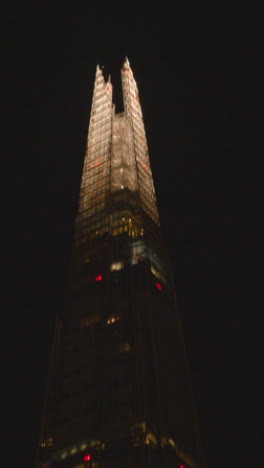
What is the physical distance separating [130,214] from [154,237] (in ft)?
14.1

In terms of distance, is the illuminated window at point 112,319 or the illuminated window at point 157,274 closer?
the illuminated window at point 112,319

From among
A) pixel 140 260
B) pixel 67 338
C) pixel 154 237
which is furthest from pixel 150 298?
pixel 154 237

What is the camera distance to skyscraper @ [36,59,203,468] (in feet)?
119

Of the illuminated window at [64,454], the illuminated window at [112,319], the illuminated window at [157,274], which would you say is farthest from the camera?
the illuminated window at [157,274]

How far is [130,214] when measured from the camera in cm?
5938

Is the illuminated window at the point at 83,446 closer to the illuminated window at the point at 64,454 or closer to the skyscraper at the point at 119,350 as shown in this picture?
the skyscraper at the point at 119,350

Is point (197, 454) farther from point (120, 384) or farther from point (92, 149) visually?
point (92, 149)

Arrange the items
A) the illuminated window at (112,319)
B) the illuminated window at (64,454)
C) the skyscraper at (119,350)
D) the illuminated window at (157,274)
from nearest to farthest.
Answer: the skyscraper at (119,350) < the illuminated window at (64,454) < the illuminated window at (112,319) < the illuminated window at (157,274)

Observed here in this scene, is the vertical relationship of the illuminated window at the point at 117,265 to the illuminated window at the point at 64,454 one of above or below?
above

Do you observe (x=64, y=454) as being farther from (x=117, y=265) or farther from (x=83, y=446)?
(x=117, y=265)

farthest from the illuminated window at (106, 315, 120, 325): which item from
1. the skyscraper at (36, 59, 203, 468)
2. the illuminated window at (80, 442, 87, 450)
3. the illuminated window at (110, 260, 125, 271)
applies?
the illuminated window at (80, 442, 87, 450)

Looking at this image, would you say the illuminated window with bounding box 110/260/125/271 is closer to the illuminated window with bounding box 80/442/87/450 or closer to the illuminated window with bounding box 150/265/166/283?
the illuminated window with bounding box 150/265/166/283

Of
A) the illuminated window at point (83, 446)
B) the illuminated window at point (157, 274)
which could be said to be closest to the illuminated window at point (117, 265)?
the illuminated window at point (157, 274)

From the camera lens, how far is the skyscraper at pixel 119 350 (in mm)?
36406
